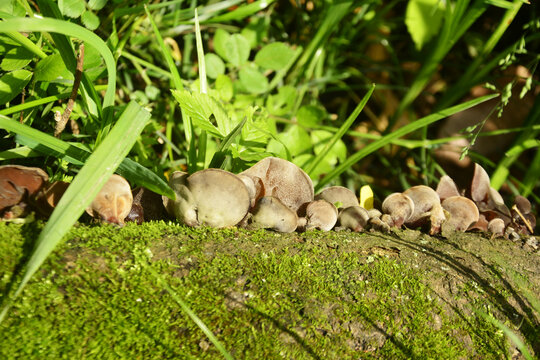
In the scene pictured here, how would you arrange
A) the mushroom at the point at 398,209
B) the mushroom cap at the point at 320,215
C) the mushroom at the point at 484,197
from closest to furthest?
the mushroom cap at the point at 320,215 → the mushroom at the point at 398,209 → the mushroom at the point at 484,197

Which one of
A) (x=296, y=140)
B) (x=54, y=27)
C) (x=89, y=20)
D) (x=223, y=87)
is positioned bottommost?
(x=296, y=140)

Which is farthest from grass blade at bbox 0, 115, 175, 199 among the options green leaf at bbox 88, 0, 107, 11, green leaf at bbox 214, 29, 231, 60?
green leaf at bbox 214, 29, 231, 60

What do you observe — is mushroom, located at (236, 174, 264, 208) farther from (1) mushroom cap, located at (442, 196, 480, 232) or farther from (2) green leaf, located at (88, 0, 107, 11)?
(2) green leaf, located at (88, 0, 107, 11)

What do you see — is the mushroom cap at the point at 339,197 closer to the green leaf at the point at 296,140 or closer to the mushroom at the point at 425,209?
the mushroom at the point at 425,209

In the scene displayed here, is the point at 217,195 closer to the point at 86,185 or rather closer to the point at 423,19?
the point at 86,185

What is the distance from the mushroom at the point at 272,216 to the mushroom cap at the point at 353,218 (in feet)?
0.79

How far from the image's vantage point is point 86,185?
1.14 meters

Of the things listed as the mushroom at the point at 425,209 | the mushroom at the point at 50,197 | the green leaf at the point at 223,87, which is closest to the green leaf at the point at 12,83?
the mushroom at the point at 50,197

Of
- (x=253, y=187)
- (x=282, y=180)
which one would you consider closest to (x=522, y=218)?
(x=282, y=180)

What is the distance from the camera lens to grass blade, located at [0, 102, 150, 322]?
41.4 inches

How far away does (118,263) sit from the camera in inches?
48.0

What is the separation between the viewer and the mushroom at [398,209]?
5.74 ft

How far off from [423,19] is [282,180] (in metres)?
1.78

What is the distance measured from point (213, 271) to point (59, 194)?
55cm
